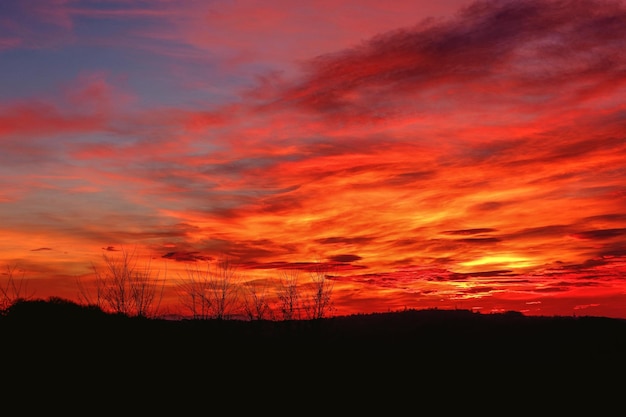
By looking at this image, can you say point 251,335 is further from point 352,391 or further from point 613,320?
point 613,320

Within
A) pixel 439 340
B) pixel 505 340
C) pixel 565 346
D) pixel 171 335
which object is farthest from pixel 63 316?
pixel 565 346

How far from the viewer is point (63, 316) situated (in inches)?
1064

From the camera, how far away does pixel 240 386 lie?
2073 cm

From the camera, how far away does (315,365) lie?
23.1 metres

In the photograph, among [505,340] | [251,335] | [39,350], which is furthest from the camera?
[251,335]

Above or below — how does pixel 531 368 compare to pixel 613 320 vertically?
below

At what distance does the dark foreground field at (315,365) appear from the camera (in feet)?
62.0

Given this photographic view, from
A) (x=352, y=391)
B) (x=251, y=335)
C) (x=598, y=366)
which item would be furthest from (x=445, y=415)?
(x=251, y=335)

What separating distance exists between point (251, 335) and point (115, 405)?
10.2 m

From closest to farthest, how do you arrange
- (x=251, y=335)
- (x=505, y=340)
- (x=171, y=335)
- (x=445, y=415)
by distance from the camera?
(x=445, y=415) → (x=505, y=340) → (x=171, y=335) → (x=251, y=335)

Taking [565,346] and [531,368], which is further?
[565,346]

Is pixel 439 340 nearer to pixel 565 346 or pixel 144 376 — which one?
pixel 565 346

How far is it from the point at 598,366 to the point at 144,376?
14969 millimetres

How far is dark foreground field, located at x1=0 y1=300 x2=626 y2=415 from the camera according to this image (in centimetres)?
1889
